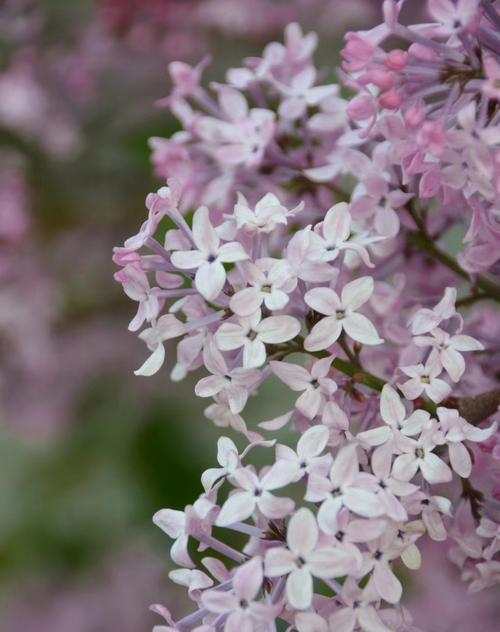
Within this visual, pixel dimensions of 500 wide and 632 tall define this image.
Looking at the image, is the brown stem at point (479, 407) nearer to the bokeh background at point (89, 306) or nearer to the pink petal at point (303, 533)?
the pink petal at point (303, 533)

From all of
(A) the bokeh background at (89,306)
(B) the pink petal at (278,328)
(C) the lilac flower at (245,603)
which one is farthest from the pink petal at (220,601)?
(A) the bokeh background at (89,306)

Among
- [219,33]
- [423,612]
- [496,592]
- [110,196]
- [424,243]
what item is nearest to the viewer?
[424,243]

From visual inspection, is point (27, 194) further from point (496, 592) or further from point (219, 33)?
point (496, 592)

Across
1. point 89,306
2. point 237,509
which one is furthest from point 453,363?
point 89,306

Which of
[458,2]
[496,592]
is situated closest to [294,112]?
[458,2]

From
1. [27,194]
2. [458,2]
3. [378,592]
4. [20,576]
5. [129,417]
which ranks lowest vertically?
[20,576]

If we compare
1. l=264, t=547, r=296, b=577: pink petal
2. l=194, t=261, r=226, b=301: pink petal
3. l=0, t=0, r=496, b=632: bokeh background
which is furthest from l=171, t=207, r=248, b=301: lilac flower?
l=0, t=0, r=496, b=632: bokeh background

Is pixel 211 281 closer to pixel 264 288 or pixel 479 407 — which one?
pixel 264 288
